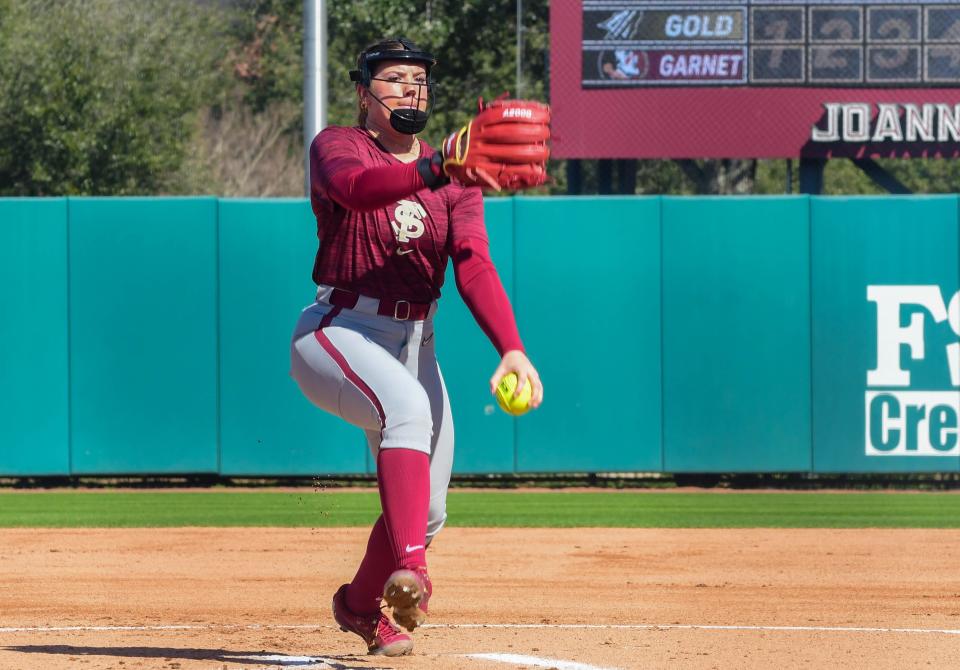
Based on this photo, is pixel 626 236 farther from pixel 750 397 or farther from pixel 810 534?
pixel 810 534

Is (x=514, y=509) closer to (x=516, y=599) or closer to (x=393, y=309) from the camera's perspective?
(x=516, y=599)

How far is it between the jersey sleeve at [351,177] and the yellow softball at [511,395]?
0.57 meters

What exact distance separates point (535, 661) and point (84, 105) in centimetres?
2050

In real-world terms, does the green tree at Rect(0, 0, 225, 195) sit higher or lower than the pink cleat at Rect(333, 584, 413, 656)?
higher

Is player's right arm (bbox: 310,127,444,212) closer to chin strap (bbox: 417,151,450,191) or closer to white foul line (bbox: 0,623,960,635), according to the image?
chin strap (bbox: 417,151,450,191)

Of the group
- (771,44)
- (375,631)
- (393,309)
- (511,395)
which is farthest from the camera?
(771,44)

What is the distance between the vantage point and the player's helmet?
4523 millimetres

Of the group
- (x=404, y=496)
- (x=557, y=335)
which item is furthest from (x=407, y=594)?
(x=557, y=335)

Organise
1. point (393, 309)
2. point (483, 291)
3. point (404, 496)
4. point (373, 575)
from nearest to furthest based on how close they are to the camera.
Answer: point (404, 496), point (483, 291), point (393, 309), point (373, 575)

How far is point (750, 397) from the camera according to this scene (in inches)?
446

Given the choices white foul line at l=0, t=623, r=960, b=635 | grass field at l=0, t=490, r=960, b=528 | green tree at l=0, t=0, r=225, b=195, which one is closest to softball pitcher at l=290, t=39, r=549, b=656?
white foul line at l=0, t=623, r=960, b=635

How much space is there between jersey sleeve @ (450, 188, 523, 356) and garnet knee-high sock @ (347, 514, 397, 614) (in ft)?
2.43

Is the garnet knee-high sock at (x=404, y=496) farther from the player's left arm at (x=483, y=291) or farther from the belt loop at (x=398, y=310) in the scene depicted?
the belt loop at (x=398, y=310)

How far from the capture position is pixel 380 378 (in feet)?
14.2
